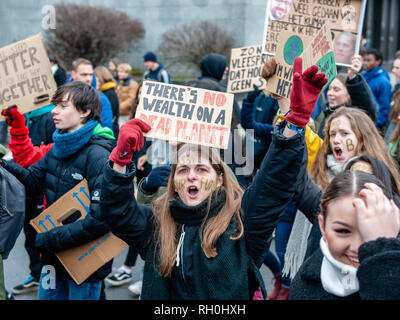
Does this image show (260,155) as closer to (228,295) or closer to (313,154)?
(313,154)

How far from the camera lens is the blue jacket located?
24.0 feet

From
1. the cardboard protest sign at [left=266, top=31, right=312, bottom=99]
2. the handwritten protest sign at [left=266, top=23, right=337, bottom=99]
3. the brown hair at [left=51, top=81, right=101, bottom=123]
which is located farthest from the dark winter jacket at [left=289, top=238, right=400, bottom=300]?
the brown hair at [left=51, top=81, right=101, bottom=123]

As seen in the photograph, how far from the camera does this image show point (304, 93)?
1896 millimetres

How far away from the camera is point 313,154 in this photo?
3.88m

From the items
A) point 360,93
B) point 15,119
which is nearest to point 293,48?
point 360,93

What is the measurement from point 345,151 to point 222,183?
1.29m

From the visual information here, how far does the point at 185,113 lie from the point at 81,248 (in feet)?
3.95

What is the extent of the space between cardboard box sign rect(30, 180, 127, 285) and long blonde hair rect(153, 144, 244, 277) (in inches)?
37.7

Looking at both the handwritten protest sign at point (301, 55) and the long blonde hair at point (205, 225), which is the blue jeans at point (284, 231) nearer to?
the handwritten protest sign at point (301, 55)

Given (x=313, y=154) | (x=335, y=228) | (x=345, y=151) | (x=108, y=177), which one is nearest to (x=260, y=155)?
(x=313, y=154)

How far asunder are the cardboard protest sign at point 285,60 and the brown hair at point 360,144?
702mm

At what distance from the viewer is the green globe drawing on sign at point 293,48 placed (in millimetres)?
2984

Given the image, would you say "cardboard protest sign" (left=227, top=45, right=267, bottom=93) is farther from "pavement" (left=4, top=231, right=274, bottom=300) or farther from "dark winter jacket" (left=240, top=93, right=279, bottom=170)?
"pavement" (left=4, top=231, right=274, bottom=300)

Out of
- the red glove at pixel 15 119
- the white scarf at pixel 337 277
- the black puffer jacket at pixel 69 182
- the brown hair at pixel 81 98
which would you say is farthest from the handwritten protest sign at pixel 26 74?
the white scarf at pixel 337 277
